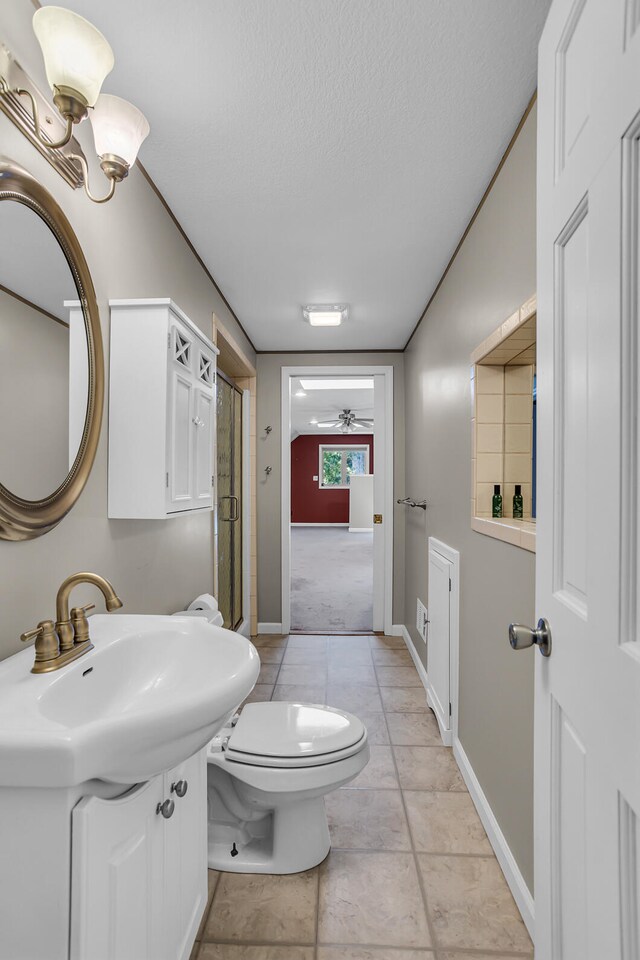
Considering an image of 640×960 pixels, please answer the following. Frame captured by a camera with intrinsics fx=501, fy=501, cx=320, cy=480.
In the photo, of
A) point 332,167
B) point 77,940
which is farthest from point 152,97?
point 77,940

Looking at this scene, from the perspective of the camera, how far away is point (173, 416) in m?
1.53

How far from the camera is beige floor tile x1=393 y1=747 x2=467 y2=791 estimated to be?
2.03 m

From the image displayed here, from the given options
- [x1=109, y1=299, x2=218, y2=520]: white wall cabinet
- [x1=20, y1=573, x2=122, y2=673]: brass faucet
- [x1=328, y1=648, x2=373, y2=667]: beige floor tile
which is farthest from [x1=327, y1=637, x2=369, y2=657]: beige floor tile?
[x1=20, y1=573, x2=122, y2=673]: brass faucet

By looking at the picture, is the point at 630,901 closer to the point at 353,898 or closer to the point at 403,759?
the point at 353,898

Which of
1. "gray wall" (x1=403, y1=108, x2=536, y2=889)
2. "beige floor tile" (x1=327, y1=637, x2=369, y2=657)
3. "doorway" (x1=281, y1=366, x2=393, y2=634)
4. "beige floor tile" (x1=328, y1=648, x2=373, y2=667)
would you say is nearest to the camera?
"gray wall" (x1=403, y1=108, x2=536, y2=889)

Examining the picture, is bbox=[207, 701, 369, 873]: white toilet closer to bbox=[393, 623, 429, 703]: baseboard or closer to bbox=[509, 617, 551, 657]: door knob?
bbox=[509, 617, 551, 657]: door knob

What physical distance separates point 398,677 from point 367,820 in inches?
52.5

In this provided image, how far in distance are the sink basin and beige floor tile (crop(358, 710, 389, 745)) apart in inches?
59.5

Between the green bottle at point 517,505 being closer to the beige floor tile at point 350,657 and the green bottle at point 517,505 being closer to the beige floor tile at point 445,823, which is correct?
the beige floor tile at point 445,823

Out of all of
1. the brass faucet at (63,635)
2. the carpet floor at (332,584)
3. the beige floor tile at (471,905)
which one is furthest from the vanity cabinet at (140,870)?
the carpet floor at (332,584)

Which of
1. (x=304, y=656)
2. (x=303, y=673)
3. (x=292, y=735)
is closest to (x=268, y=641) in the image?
(x=304, y=656)

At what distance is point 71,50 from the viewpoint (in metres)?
0.96

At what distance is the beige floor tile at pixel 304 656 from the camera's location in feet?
11.1

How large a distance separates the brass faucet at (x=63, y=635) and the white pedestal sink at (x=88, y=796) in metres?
0.02
